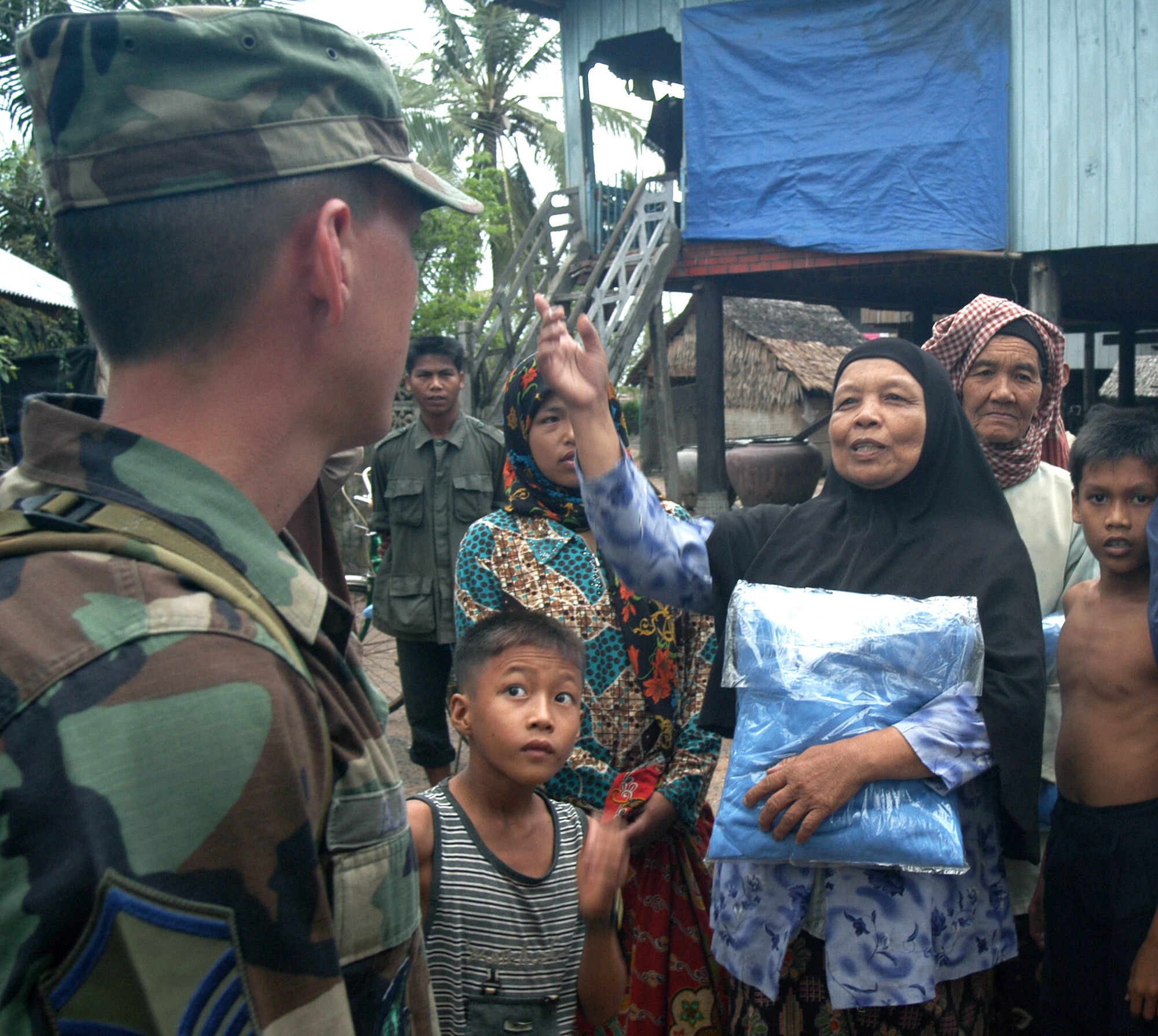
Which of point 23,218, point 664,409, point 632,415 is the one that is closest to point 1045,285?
point 664,409

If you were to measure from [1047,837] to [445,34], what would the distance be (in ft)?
85.2

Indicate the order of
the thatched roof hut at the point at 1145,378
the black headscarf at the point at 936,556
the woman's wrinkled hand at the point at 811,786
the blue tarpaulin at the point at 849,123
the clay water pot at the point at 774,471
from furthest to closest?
1. the thatched roof hut at the point at 1145,378
2. the clay water pot at the point at 774,471
3. the blue tarpaulin at the point at 849,123
4. the black headscarf at the point at 936,556
5. the woman's wrinkled hand at the point at 811,786

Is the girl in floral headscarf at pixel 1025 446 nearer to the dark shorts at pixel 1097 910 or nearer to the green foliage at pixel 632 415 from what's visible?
the dark shorts at pixel 1097 910

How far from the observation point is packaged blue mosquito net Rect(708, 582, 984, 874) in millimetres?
1865

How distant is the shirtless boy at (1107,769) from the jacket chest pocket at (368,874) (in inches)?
69.0

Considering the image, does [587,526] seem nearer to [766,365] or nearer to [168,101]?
[168,101]

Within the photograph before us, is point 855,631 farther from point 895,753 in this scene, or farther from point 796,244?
point 796,244

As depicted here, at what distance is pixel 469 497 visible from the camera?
15.2 ft

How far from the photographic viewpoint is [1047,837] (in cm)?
234

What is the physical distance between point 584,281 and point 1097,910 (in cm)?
972

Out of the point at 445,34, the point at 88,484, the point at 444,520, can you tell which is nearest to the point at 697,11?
the point at 444,520

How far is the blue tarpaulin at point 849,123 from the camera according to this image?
842cm

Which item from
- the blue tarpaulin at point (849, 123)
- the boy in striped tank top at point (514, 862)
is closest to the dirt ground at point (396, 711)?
the boy in striped tank top at point (514, 862)

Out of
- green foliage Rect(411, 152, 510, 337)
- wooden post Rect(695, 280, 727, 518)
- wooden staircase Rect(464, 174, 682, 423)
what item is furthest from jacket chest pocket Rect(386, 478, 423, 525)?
green foliage Rect(411, 152, 510, 337)
